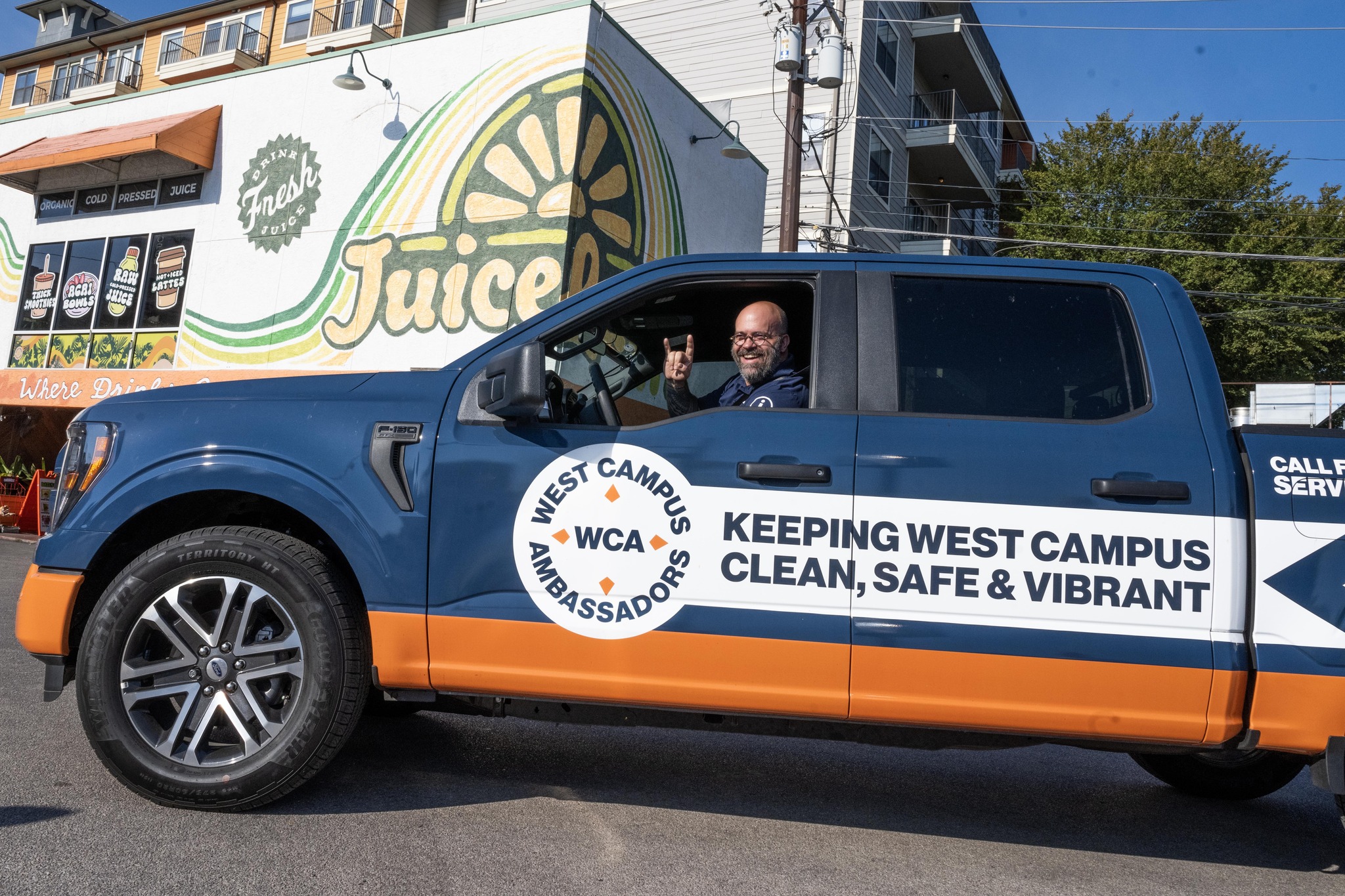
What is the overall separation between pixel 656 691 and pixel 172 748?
5.28ft

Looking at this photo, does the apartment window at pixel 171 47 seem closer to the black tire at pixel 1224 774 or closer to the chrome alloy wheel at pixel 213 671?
the chrome alloy wheel at pixel 213 671

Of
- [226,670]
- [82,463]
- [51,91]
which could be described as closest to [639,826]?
[226,670]

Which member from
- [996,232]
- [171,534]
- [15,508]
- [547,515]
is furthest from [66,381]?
[996,232]

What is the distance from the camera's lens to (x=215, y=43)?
34.2 m

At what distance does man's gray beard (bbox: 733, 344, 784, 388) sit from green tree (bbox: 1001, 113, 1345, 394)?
2666 centimetres

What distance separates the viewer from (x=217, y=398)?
340 cm

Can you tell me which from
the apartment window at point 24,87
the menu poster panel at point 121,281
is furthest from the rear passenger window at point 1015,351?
the apartment window at point 24,87

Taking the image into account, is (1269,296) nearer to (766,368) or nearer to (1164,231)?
(1164,231)

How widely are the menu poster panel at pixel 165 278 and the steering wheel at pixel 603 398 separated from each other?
46.6 feet

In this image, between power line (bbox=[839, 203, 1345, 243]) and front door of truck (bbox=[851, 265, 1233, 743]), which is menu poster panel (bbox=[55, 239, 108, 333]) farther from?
power line (bbox=[839, 203, 1345, 243])

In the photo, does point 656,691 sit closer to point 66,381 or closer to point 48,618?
point 48,618

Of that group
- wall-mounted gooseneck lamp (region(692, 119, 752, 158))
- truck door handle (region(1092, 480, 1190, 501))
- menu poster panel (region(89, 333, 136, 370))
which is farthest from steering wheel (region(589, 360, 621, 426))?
menu poster panel (region(89, 333, 136, 370))

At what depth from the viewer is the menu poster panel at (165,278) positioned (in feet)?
51.2

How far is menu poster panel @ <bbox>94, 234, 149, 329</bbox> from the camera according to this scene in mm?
16375
